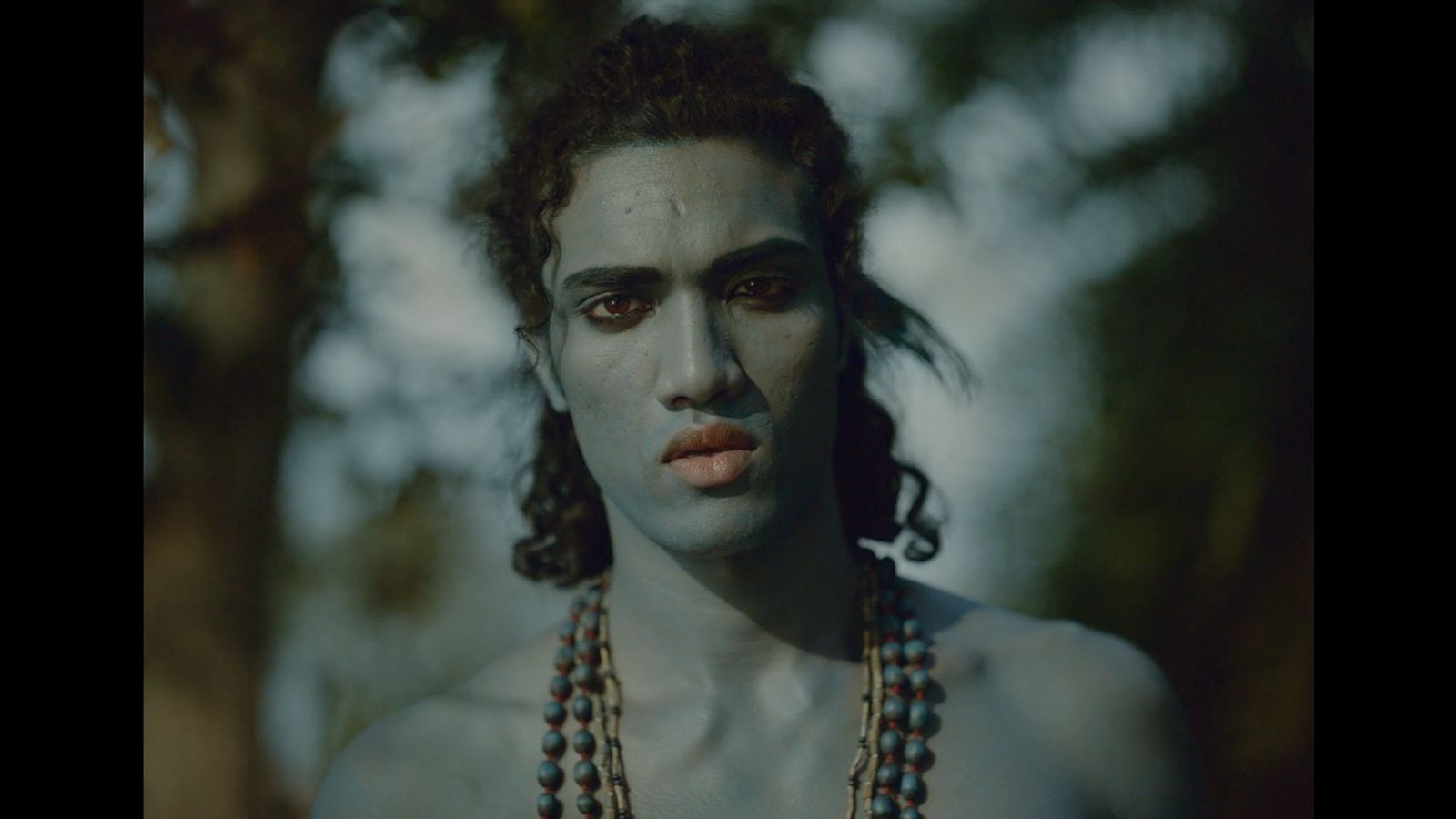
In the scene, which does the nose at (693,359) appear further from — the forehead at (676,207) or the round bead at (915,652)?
the round bead at (915,652)

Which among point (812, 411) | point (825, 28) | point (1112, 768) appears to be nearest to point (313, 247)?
point (825, 28)

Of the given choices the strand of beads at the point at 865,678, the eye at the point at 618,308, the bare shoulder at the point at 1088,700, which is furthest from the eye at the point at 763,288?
the bare shoulder at the point at 1088,700

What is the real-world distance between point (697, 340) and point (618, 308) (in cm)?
14

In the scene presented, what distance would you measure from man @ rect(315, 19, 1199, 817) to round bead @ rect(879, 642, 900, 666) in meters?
0.02

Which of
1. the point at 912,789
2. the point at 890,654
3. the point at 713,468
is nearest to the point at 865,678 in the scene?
the point at 890,654

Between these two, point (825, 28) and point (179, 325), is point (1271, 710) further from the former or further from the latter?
point (179, 325)

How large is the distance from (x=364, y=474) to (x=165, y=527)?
1.50ft

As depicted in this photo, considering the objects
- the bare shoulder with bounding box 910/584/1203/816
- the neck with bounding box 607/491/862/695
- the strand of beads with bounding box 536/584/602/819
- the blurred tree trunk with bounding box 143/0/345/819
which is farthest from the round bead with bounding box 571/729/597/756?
the blurred tree trunk with bounding box 143/0/345/819

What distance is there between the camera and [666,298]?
1.63m

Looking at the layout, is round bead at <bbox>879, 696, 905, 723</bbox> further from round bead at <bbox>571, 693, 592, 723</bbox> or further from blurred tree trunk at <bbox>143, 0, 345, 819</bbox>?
blurred tree trunk at <bbox>143, 0, 345, 819</bbox>

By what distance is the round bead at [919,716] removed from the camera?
172cm

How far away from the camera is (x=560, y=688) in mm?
1790

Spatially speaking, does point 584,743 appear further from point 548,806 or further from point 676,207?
point 676,207

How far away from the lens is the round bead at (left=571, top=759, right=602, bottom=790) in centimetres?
168
